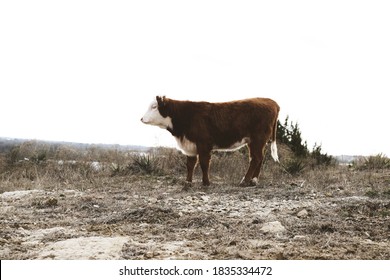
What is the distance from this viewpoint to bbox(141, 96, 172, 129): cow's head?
9961mm

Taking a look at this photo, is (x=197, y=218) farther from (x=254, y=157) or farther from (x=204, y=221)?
(x=254, y=157)

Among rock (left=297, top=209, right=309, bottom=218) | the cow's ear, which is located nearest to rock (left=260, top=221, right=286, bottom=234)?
rock (left=297, top=209, right=309, bottom=218)

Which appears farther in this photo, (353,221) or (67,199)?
(67,199)

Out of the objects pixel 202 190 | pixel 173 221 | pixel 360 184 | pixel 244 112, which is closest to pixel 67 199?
pixel 202 190

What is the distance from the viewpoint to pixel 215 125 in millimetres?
9695

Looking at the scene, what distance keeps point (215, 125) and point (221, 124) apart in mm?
108

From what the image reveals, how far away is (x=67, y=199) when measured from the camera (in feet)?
28.1

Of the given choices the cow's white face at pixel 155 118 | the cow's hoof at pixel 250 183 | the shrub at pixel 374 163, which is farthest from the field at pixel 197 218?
the shrub at pixel 374 163

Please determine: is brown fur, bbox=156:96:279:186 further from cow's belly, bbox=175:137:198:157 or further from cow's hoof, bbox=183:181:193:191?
cow's hoof, bbox=183:181:193:191

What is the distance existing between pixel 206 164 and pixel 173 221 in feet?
11.1

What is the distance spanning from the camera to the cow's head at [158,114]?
32.7 feet

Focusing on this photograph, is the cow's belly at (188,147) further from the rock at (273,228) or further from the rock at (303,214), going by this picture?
the rock at (273,228)
